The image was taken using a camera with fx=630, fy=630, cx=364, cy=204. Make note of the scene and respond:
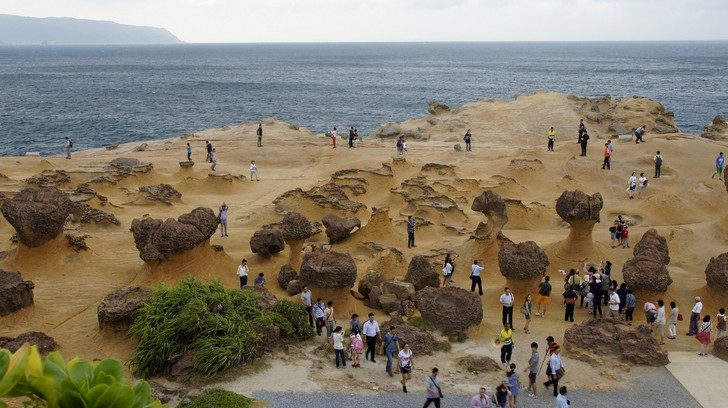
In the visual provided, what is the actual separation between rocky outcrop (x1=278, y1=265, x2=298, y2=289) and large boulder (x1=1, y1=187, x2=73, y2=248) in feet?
26.7

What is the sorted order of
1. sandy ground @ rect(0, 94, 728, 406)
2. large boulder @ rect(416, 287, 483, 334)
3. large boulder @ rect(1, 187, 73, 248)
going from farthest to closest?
large boulder @ rect(1, 187, 73, 248)
sandy ground @ rect(0, 94, 728, 406)
large boulder @ rect(416, 287, 483, 334)

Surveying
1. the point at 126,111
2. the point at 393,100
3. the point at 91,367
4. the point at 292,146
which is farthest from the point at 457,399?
the point at 393,100

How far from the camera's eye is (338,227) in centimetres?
2652

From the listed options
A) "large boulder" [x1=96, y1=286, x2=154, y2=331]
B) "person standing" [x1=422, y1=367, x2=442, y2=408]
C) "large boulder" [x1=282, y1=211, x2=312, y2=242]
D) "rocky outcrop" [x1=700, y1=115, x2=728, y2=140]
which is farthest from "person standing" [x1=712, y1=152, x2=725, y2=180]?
"large boulder" [x1=96, y1=286, x2=154, y2=331]

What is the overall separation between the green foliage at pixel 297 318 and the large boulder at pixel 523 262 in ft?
23.1

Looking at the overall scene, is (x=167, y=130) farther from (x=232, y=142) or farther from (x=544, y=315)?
(x=544, y=315)

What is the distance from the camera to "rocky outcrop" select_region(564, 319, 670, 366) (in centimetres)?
1594

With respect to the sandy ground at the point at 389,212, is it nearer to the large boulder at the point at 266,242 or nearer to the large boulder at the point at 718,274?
the large boulder at the point at 718,274

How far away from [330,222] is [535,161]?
50.9ft

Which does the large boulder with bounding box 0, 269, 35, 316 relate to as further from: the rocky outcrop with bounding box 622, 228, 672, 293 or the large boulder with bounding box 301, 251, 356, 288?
the rocky outcrop with bounding box 622, 228, 672, 293

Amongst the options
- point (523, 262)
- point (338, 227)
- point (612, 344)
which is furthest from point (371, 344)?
point (338, 227)

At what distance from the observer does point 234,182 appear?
36.8m

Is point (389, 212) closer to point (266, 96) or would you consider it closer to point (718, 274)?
point (718, 274)

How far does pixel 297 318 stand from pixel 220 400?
14.5ft
